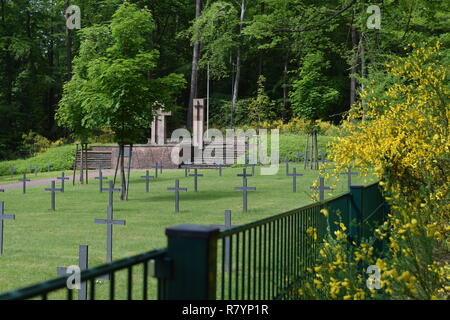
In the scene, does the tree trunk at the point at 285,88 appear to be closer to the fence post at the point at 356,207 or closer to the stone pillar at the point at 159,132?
the stone pillar at the point at 159,132

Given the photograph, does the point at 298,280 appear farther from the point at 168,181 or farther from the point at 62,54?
the point at 62,54

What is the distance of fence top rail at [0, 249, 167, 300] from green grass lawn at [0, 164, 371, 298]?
191 inches

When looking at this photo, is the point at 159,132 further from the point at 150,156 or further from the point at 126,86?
the point at 126,86

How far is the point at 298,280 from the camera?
5246 millimetres

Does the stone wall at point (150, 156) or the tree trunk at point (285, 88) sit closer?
the stone wall at point (150, 156)

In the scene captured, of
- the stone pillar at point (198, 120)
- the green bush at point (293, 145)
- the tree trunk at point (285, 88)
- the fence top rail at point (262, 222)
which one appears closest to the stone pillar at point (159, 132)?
the stone pillar at point (198, 120)

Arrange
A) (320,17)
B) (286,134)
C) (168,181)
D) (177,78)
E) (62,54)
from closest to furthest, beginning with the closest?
(320,17), (177,78), (168,181), (286,134), (62,54)

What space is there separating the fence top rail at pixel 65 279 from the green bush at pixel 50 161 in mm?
34139

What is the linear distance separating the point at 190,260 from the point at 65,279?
0.72 meters

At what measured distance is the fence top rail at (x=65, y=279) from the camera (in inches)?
82.6

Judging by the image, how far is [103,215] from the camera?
14.3 m

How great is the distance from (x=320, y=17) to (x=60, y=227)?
699 cm

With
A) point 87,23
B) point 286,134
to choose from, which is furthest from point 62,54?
point 286,134
